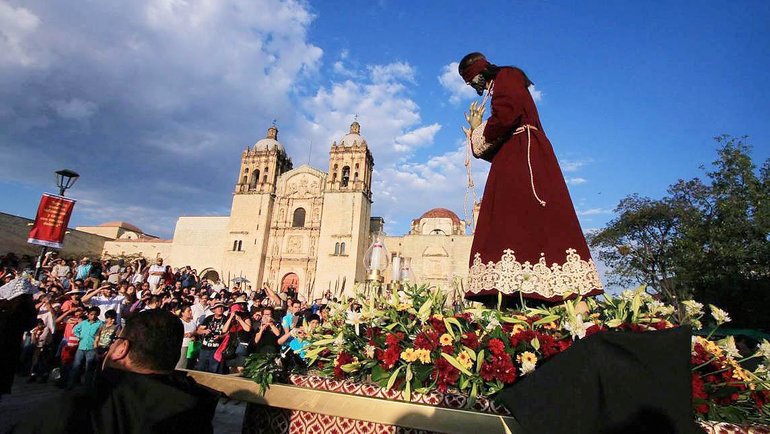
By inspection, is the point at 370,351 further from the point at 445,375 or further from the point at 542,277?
the point at 542,277

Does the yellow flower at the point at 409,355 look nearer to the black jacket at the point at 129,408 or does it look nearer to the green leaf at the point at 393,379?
the green leaf at the point at 393,379

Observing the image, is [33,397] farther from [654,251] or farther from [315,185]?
[315,185]

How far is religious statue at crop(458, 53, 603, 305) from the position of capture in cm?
240

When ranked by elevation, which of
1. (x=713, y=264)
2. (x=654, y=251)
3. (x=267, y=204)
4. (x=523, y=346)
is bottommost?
(x=523, y=346)

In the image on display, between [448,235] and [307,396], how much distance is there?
3787 cm

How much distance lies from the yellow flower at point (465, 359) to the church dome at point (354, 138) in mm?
39514

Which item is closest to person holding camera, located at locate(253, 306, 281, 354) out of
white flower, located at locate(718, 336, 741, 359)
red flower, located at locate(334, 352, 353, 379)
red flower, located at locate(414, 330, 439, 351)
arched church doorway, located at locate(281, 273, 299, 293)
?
red flower, located at locate(334, 352, 353, 379)

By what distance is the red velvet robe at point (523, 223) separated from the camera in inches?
94.5

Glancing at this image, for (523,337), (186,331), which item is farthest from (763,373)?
(186,331)

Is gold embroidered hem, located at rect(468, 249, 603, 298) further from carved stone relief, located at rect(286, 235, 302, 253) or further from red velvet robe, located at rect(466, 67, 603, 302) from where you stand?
carved stone relief, located at rect(286, 235, 302, 253)

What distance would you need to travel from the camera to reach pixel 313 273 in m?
37.6

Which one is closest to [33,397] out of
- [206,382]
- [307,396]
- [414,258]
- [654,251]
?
[206,382]

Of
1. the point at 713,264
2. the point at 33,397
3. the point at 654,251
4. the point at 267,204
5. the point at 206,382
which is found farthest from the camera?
the point at 267,204

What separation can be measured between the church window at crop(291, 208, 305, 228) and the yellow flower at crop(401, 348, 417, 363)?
1546 inches
